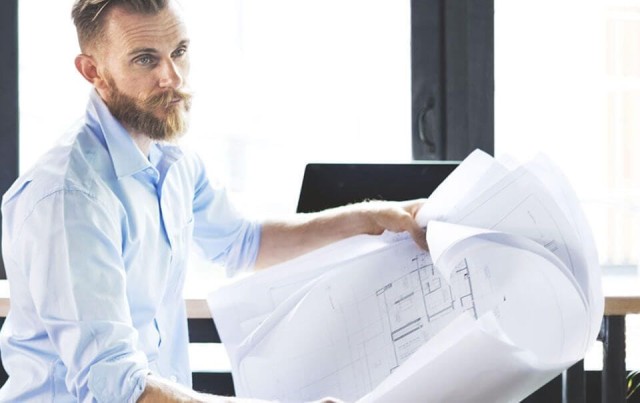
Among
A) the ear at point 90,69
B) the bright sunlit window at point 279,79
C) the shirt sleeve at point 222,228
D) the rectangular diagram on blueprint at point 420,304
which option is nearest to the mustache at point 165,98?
the ear at point 90,69

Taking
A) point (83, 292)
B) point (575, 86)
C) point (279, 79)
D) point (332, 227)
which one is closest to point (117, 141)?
point (83, 292)

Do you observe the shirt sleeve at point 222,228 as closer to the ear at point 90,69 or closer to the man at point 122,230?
the man at point 122,230

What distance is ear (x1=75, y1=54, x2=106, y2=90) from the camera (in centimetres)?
136

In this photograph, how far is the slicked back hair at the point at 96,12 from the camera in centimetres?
129

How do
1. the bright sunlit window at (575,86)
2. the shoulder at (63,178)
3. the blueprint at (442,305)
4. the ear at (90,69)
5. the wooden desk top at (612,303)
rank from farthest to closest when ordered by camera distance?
the bright sunlit window at (575,86), the wooden desk top at (612,303), the ear at (90,69), the shoulder at (63,178), the blueprint at (442,305)

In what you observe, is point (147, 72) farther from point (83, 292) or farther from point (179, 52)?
point (83, 292)

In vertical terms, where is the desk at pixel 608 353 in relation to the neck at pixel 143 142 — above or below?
below

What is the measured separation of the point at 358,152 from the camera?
245cm

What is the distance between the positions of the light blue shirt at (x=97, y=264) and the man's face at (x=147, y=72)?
0.11 feet

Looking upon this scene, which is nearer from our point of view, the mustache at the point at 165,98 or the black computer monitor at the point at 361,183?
the mustache at the point at 165,98

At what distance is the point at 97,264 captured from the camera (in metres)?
1.11

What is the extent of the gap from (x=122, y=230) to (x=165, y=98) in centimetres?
20

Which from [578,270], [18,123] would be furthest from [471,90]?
[578,270]

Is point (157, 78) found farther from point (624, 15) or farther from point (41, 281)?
point (624, 15)
